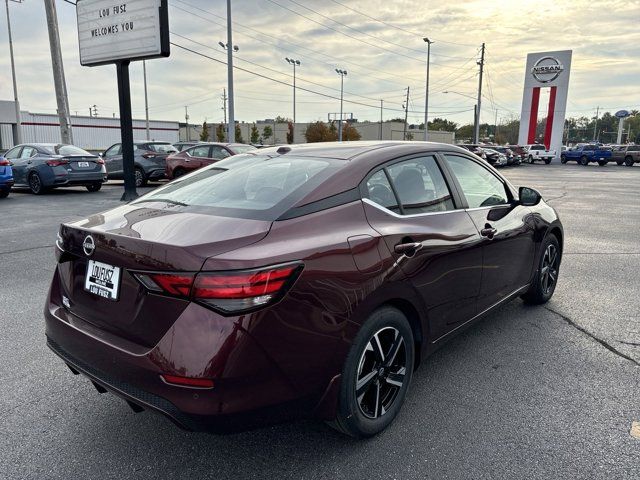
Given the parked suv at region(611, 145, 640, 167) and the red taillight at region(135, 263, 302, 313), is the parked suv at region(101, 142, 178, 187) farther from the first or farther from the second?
the parked suv at region(611, 145, 640, 167)

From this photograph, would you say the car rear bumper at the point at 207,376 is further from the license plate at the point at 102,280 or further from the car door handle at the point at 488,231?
the car door handle at the point at 488,231

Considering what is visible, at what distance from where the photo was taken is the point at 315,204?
2486 mm

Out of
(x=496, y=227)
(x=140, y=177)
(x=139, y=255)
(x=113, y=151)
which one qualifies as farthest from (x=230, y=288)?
(x=113, y=151)

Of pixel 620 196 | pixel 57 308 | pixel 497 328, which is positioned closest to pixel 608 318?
pixel 497 328

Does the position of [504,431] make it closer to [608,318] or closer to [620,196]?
[608,318]

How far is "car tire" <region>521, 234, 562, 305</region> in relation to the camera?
456cm

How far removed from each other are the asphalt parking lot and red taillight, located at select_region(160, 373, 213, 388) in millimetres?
645

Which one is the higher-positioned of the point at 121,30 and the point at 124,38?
the point at 121,30

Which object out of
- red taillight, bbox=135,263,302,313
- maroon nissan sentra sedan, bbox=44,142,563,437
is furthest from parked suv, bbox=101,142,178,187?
red taillight, bbox=135,263,302,313

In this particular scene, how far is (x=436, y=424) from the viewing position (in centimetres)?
281

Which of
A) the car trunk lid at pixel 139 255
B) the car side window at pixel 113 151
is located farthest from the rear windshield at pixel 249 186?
the car side window at pixel 113 151

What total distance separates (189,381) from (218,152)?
1447cm

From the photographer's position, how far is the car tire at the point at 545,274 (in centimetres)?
456

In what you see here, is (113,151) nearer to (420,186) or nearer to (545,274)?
(545,274)
